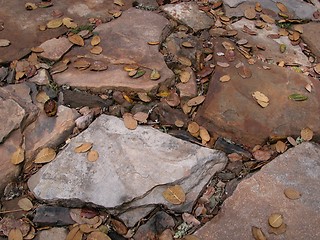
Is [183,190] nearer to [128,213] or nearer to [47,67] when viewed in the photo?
[128,213]

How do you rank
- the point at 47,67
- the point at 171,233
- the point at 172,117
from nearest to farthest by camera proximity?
the point at 171,233, the point at 172,117, the point at 47,67

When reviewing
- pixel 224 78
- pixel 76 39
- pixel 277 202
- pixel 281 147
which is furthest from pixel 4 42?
pixel 277 202

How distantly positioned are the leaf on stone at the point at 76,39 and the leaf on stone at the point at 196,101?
87 centimetres

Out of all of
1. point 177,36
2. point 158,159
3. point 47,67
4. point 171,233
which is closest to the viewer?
point 171,233

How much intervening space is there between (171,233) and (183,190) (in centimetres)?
23

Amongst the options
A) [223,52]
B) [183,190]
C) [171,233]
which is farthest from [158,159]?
[223,52]

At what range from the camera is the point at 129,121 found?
8.25 ft

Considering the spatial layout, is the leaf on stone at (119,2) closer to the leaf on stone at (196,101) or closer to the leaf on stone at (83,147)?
the leaf on stone at (196,101)

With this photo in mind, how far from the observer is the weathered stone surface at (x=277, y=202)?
216 cm

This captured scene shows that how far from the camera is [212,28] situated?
3.18m

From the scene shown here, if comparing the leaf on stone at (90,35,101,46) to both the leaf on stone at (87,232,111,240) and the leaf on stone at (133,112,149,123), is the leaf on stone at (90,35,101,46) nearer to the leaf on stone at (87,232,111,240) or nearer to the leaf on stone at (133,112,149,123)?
the leaf on stone at (133,112,149,123)

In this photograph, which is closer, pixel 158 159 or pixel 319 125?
pixel 158 159

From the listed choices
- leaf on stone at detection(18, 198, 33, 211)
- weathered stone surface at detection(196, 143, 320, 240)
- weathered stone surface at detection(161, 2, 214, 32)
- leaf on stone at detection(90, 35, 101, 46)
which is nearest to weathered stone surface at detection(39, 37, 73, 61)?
leaf on stone at detection(90, 35, 101, 46)

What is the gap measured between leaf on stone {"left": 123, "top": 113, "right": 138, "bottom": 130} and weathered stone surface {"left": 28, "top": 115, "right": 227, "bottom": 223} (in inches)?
1.0
